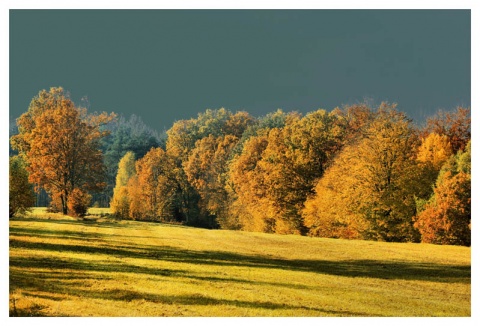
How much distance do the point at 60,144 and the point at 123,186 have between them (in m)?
14.6

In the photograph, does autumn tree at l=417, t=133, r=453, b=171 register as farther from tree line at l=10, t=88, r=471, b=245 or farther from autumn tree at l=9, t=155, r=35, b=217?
autumn tree at l=9, t=155, r=35, b=217

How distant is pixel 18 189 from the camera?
76.4 ft

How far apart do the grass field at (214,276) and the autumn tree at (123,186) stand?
36.9ft

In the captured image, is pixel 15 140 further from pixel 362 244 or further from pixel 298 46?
pixel 362 244

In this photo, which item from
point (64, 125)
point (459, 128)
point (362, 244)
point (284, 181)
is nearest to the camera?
point (64, 125)

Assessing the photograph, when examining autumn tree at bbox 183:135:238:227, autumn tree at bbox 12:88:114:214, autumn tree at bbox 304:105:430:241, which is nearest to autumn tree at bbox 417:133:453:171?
autumn tree at bbox 304:105:430:241

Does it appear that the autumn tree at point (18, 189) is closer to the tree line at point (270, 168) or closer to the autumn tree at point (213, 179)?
the tree line at point (270, 168)

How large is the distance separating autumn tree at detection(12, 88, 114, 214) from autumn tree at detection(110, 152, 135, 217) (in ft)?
31.0

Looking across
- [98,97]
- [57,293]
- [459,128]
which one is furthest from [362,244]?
[57,293]

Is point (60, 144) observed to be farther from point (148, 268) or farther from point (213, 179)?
point (213, 179)

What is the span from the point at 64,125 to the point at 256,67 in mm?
9899

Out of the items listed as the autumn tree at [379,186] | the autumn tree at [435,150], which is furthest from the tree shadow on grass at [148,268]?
the autumn tree at [435,150]

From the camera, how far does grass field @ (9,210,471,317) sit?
47.1 ft

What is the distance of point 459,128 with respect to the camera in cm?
3247
